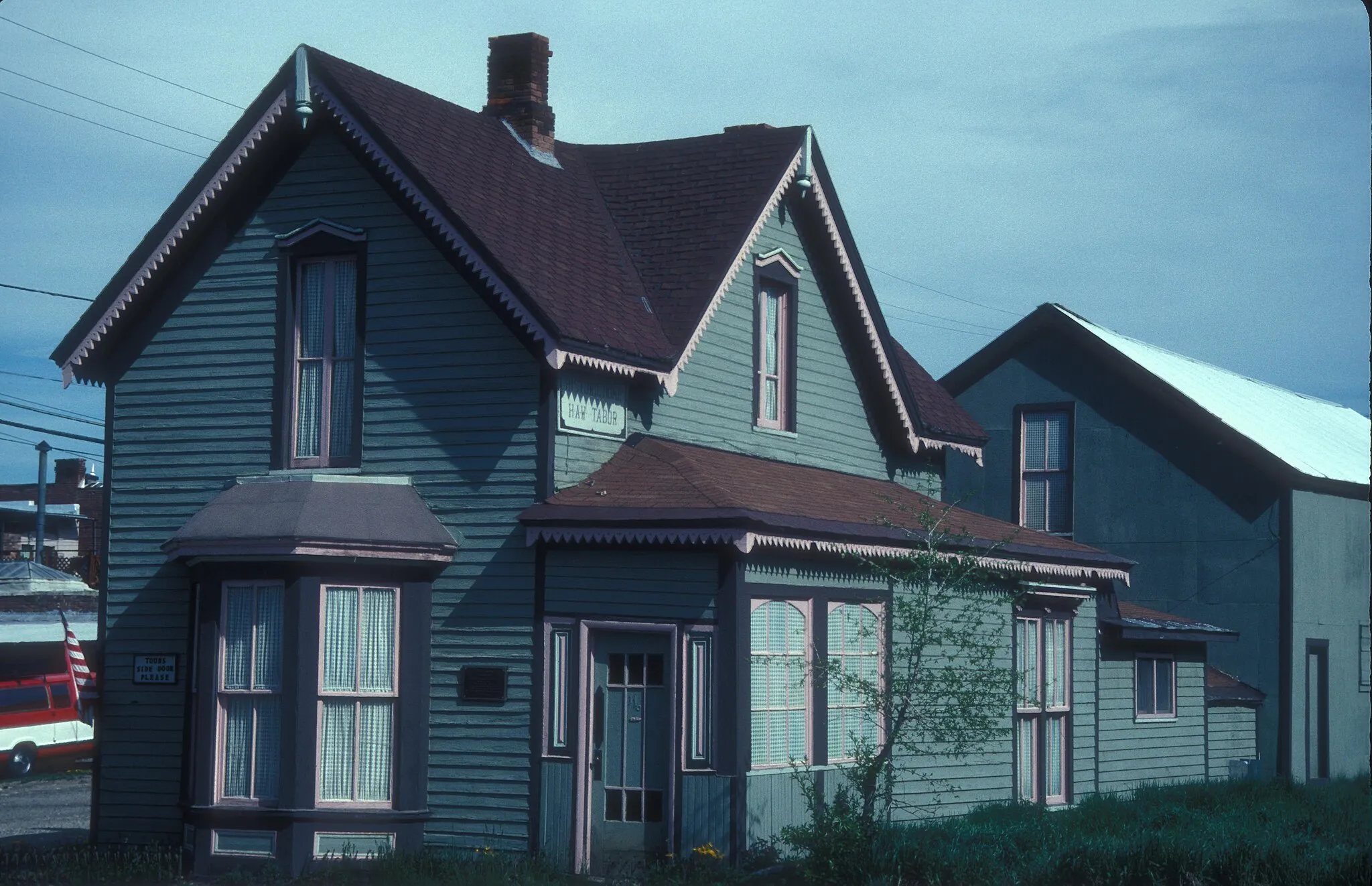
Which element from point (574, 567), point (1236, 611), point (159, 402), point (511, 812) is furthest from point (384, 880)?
point (1236, 611)

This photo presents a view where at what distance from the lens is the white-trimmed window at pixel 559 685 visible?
1756 centimetres

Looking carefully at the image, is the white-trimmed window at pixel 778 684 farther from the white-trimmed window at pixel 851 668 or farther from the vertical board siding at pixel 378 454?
the vertical board siding at pixel 378 454

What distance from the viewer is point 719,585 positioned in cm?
1723

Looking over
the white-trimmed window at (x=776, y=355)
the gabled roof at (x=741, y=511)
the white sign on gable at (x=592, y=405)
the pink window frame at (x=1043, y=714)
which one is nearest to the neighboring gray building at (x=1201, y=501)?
the pink window frame at (x=1043, y=714)

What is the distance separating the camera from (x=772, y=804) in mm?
17703

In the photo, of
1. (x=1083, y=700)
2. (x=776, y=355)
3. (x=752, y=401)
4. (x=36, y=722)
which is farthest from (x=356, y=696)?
(x=36, y=722)

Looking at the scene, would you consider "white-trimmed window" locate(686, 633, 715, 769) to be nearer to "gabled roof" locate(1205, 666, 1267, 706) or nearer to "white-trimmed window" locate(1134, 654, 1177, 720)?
"white-trimmed window" locate(1134, 654, 1177, 720)

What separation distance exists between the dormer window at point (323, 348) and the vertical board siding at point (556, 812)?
13.8 ft

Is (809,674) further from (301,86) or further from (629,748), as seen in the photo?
(301,86)

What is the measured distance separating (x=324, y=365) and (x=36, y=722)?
67.5 feet

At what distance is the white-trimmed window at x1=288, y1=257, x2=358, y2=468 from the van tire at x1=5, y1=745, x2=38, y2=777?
2022cm

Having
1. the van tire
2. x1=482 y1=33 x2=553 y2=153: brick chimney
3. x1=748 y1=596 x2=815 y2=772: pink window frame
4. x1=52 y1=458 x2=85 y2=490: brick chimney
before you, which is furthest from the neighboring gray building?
x1=52 y1=458 x2=85 y2=490: brick chimney

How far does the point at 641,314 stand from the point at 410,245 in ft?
9.30

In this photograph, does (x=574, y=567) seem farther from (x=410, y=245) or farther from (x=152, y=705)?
(x=152, y=705)
